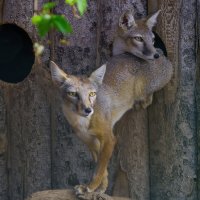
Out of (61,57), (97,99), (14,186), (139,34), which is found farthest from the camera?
(14,186)

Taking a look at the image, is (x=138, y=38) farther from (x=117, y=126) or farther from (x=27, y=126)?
(x=27, y=126)

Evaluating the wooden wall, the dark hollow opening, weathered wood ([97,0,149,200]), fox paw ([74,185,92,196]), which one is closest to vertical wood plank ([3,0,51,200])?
the wooden wall

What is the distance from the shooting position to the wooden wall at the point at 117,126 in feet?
22.2

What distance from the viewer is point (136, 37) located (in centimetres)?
658

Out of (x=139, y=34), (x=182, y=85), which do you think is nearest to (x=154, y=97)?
(x=182, y=85)

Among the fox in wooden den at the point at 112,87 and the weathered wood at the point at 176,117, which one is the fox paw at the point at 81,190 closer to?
the fox in wooden den at the point at 112,87

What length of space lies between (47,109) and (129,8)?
1.72 m

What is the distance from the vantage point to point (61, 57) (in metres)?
6.99

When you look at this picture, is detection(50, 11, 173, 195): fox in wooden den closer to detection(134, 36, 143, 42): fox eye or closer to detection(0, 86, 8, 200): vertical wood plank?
detection(134, 36, 143, 42): fox eye

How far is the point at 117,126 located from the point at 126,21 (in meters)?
1.38

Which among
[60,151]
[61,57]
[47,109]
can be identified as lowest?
[60,151]

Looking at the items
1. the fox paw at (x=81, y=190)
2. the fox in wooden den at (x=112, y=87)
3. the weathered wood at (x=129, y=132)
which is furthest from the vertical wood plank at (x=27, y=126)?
the fox paw at (x=81, y=190)

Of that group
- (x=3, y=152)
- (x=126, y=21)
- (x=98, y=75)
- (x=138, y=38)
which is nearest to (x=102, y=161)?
(x=98, y=75)

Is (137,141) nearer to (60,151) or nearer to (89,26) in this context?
(60,151)
